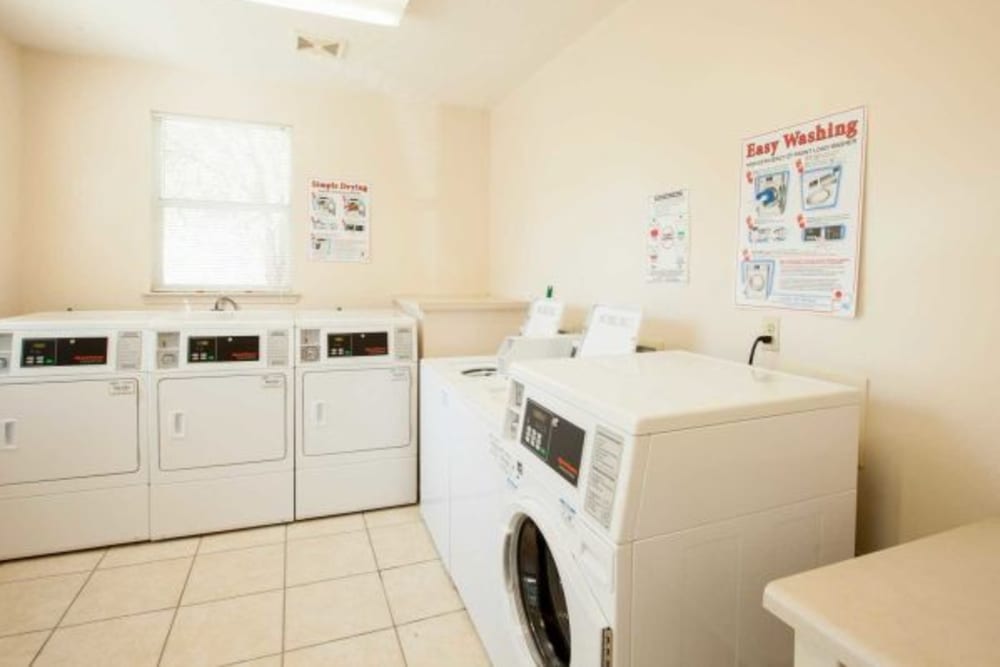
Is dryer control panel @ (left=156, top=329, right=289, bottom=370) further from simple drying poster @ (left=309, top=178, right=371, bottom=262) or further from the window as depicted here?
simple drying poster @ (left=309, top=178, right=371, bottom=262)

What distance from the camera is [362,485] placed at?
2.95 m

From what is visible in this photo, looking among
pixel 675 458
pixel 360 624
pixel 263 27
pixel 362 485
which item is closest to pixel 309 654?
pixel 360 624

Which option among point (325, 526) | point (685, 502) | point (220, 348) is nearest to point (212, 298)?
point (220, 348)

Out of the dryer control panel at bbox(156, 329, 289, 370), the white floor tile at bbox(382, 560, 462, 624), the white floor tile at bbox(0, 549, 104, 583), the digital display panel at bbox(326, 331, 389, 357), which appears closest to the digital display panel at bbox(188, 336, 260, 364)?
the dryer control panel at bbox(156, 329, 289, 370)

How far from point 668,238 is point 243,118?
8.97 feet

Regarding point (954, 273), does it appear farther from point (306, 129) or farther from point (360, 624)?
point (306, 129)

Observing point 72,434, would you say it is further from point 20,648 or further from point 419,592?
point 419,592

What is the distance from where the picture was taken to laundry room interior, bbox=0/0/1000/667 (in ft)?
3.77

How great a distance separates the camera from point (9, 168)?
9.46 feet

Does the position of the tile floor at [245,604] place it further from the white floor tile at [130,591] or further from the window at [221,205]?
the window at [221,205]

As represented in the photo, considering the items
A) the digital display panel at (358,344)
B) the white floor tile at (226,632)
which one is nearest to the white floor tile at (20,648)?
the white floor tile at (226,632)

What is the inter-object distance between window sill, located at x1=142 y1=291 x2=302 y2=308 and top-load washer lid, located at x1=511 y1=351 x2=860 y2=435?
96.1 inches

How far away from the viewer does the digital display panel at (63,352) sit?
2416mm

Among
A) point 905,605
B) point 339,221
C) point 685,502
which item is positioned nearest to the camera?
point 905,605
